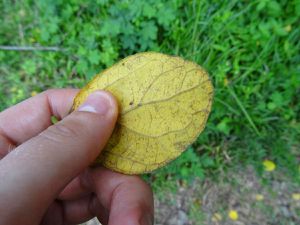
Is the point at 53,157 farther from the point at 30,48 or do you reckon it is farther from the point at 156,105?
the point at 30,48

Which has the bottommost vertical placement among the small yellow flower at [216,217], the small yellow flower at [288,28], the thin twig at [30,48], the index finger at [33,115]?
the small yellow flower at [216,217]

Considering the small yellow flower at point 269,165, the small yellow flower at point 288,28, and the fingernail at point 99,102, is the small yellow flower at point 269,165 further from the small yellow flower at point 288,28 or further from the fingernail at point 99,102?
the fingernail at point 99,102

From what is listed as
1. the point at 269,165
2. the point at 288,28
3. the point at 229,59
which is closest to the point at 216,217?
the point at 269,165

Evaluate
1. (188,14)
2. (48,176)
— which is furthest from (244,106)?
(48,176)

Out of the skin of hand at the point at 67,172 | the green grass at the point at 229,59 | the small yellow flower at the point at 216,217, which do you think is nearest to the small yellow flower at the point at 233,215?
the small yellow flower at the point at 216,217

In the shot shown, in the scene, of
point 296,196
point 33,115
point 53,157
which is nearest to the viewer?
point 53,157
